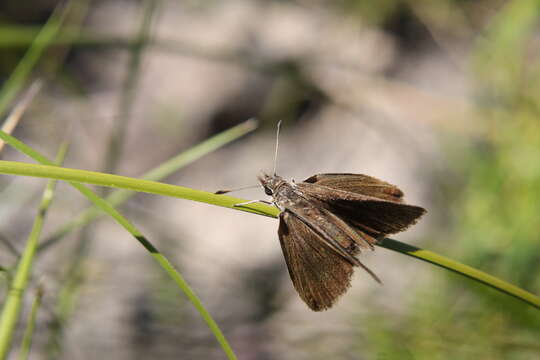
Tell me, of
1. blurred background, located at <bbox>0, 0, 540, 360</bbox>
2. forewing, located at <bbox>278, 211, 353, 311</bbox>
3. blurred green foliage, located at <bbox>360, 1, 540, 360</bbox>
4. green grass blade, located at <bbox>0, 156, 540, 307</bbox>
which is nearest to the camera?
green grass blade, located at <bbox>0, 156, 540, 307</bbox>

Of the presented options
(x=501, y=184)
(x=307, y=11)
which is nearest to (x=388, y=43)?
(x=307, y=11)

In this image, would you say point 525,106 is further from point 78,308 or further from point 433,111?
point 78,308

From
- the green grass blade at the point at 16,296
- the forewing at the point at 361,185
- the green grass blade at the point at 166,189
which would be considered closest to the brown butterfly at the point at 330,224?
the forewing at the point at 361,185

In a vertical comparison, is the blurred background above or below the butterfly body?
above

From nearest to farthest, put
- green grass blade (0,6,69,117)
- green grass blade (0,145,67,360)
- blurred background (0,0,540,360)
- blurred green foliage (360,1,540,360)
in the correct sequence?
green grass blade (0,145,67,360)
green grass blade (0,6,69,117)
blurred green foliage (360,1,540,360)
blurred background (0,0,540,360)

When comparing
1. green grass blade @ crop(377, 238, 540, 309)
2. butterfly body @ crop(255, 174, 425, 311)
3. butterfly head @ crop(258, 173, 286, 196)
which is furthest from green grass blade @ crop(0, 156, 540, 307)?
butterfly head @ crop(258, 173, 286, 196)

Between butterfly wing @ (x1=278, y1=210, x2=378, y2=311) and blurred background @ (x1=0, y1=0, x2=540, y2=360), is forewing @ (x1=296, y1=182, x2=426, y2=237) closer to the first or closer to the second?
butterfly wing @ (x1=278, y1=210, x2=378, y2=311)

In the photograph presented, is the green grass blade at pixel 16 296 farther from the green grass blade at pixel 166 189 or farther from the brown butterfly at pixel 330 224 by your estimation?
the brown butterfly at pixel 330 224
